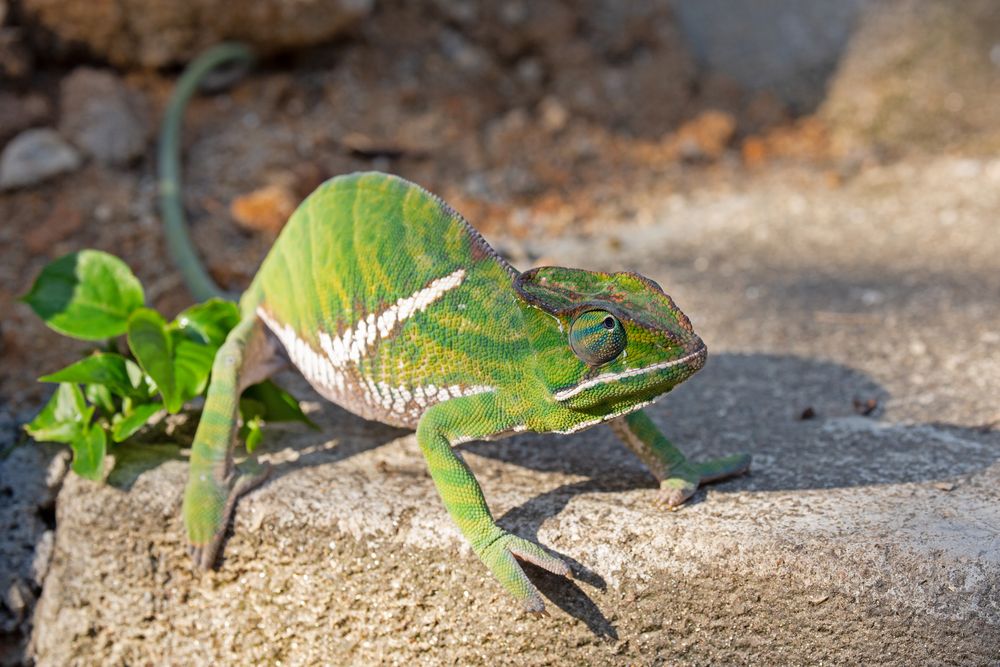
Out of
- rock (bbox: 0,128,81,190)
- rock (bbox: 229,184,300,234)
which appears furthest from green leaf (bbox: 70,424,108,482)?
rock (bbox: 0,128,81,190)

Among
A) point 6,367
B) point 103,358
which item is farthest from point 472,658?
point 6,367

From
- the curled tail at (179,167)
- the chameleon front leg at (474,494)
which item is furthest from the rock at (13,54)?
the chameleon front leg at (474,494)

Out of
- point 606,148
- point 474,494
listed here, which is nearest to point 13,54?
point 606,148

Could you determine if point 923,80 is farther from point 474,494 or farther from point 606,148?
point 474,494

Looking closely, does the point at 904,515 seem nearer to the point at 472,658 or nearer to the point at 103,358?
the point at 472,658

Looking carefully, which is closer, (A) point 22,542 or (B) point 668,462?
(B) point 668,462

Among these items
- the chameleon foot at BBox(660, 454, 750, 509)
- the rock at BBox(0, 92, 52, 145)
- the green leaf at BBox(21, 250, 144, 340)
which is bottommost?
the chameleon foot at BBox(660, 454, 750, 509)

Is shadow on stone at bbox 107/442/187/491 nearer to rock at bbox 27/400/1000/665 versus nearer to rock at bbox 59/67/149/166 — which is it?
rock at bbox 27/400/1000/665
